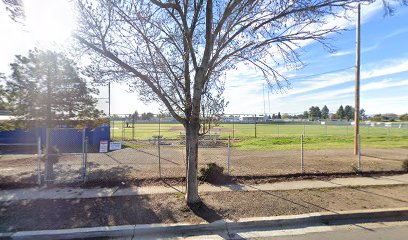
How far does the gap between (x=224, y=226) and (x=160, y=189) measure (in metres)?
2.67

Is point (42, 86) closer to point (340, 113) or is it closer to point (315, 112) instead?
point (340, 113)

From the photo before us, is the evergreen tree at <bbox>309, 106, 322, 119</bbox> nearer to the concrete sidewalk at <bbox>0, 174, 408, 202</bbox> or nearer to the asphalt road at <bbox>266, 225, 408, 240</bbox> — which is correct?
the concrete sidewalk at <bbox>0, 174, 408, 202</bbox>

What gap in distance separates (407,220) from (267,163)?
5.45 meters

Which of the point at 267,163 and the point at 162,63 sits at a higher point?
the point at 162,63

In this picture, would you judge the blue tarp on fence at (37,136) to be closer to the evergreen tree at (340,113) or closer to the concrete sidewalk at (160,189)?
the concrete sidewalk at (160,189)

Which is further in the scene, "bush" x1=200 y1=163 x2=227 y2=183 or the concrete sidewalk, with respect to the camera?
"bush" x1=200 y1=163 x2=227 y2=183

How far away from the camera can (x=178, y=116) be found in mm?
5773

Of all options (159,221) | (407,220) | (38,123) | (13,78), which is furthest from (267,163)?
(13,78)

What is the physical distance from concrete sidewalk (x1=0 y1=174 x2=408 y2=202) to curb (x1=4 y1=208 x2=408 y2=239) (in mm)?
1877

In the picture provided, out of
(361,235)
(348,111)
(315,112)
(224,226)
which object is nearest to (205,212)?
(224,226)

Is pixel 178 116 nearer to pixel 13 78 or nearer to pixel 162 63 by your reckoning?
pixel 162 63

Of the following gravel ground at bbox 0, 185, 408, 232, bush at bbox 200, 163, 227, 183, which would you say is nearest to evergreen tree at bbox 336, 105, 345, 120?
gravel ground at bbox 0, 185, 408, 232

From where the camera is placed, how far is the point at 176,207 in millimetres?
5562

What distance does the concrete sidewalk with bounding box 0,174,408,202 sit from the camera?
643cm
